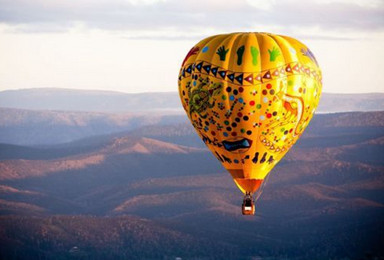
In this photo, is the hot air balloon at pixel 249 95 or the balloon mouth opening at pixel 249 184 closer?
the hot air balloon at pixel 249 95

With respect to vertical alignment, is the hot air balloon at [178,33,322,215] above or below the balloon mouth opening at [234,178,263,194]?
above

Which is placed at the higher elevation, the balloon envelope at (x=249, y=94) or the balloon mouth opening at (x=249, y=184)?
the balloon envelope at (x=249, y=94)

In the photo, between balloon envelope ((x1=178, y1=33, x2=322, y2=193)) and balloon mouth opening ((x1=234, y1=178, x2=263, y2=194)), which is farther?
balloon mouth opening ((x1=234, y1=178, x2=263, y2=194))

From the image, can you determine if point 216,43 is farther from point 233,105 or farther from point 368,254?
point 368,254

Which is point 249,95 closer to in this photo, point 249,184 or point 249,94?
point 249,94

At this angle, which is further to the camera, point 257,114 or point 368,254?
point 257,114

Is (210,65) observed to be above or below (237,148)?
above

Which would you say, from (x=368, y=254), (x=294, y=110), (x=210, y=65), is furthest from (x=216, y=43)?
(x=368, y=254)

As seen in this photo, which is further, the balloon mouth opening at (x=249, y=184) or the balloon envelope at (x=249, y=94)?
the balloon mouth opening at (x=249, y=184)
